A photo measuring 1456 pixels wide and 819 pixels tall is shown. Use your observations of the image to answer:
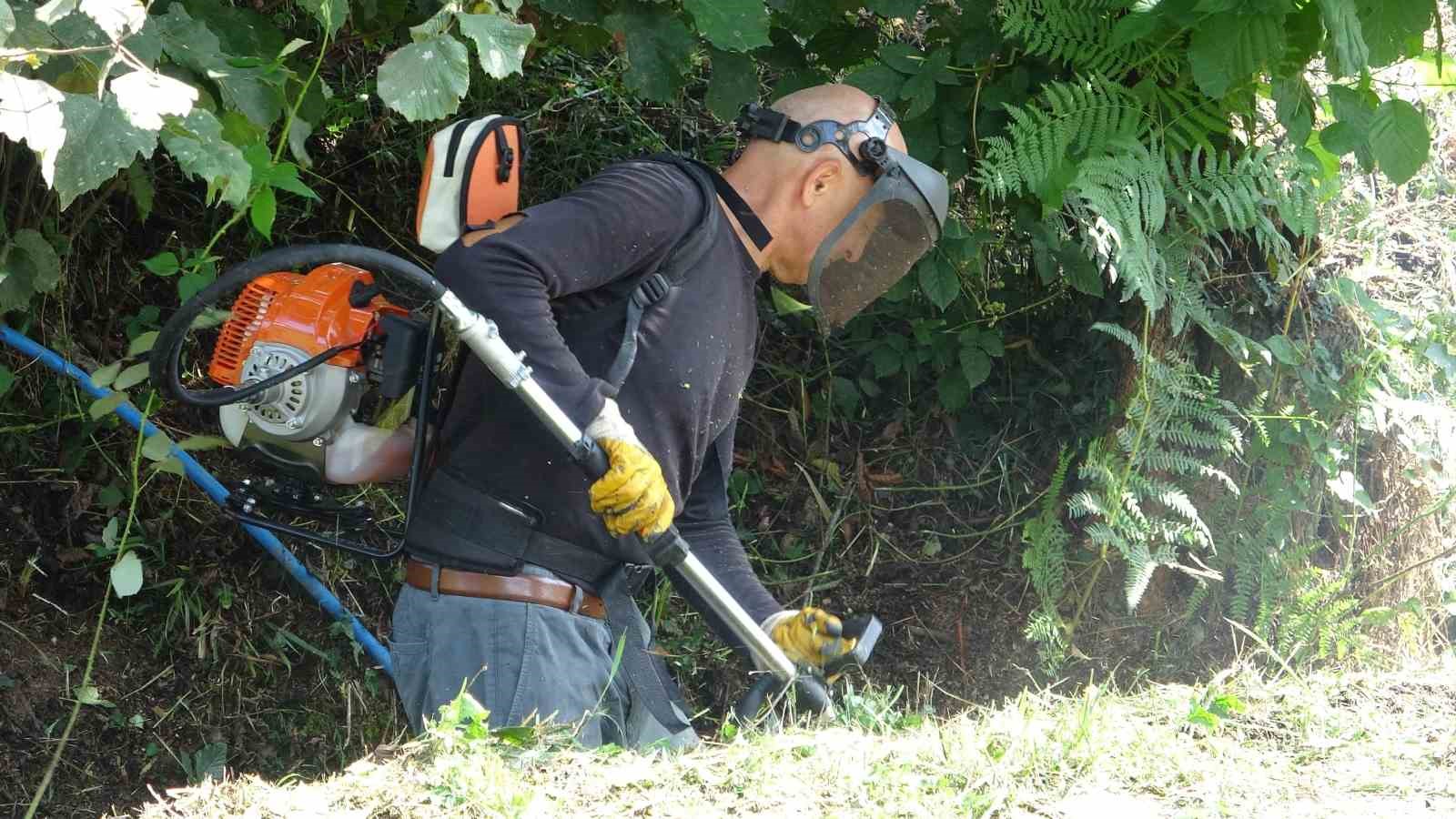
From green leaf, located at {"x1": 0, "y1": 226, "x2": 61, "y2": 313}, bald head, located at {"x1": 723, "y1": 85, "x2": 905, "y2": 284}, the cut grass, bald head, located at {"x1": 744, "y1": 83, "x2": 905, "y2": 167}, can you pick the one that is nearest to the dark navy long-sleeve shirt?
bald head, located at {"x1": 723, "y1": 85, "x2": 905, "y2": 284}

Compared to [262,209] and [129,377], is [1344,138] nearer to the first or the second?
[262,209]

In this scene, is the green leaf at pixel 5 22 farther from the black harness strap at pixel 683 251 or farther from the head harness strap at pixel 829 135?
the head harness strap at pixel 829 135

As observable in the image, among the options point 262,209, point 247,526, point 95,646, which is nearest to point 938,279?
point 262,209

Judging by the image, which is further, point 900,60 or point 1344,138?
point 900,60

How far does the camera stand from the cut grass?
210 cm

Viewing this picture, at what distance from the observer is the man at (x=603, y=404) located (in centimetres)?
256

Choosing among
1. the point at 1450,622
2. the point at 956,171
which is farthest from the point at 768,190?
the point at 1450,622

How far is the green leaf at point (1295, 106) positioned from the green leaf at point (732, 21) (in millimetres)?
1392

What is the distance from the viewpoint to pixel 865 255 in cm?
328

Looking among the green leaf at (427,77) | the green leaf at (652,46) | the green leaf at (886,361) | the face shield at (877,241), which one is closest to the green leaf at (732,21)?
the green leaf at (652,46)

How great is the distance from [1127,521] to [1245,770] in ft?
5.46

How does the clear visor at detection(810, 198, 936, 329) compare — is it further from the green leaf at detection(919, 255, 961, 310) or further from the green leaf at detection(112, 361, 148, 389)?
the green leaf at detection(112, 361, 148, 389)

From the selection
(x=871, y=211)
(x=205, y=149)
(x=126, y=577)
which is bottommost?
(x=126, y=577)

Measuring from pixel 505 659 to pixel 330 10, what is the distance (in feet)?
4.43
